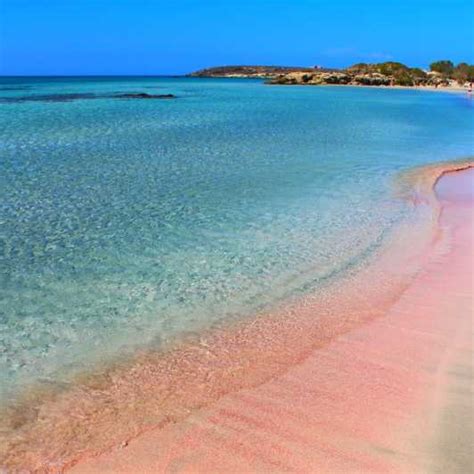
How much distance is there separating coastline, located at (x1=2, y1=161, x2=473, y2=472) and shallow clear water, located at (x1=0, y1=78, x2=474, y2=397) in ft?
1.24

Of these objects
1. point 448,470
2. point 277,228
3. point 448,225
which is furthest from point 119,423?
point 448,225

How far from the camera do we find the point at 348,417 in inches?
173

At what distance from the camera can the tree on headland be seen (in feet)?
460

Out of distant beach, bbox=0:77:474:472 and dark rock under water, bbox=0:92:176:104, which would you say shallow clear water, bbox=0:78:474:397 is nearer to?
distant beach, bbox=0:77:474:472

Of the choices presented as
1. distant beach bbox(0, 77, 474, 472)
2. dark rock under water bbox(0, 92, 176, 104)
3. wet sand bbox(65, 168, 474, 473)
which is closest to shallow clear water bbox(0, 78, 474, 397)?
distant beach bbox(0, 77, 474, 472)

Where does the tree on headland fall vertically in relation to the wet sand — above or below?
above

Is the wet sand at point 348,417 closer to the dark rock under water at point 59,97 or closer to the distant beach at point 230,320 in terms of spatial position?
the distant beach at point 230,320

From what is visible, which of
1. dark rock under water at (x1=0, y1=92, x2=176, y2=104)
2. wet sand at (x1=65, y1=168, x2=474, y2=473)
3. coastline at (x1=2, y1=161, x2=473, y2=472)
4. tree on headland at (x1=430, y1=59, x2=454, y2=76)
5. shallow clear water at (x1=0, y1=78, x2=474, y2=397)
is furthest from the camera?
tree on headland at (x1=430, y1=59, x2=454, y2=76)

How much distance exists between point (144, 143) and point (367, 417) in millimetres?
17406

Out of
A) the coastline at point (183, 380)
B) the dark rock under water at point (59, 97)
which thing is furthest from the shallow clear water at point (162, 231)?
the dark rock under water at point (59, 97)

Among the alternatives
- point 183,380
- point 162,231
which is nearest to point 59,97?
point 162,231

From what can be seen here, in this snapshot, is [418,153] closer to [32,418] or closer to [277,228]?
[277,228]

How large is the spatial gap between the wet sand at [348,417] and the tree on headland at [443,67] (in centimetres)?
14733

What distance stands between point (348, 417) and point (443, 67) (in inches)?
6085
